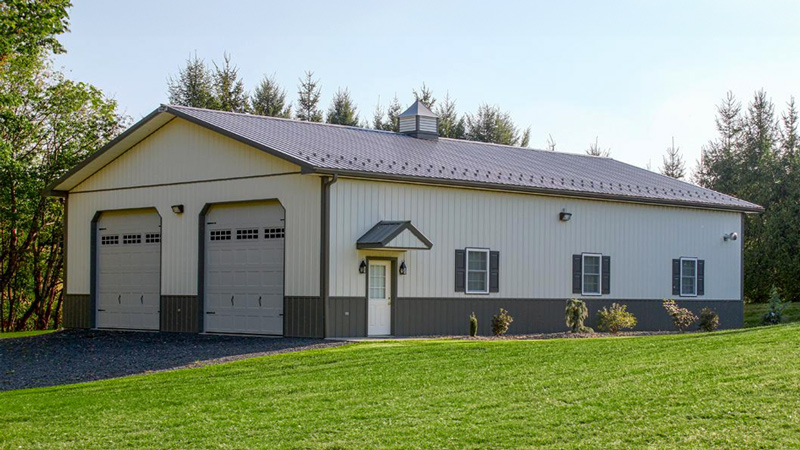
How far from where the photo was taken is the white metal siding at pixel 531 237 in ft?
71.9

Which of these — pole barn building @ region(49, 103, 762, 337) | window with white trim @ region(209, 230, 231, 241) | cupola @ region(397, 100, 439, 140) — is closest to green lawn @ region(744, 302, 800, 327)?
pole barn building @ region(49, 103, 762, 337)

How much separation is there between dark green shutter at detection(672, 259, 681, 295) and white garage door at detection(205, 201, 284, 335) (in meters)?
11.4

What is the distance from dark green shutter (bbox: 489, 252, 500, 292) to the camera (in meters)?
24.3

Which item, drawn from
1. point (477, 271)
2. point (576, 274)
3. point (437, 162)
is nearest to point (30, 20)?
point (437, 162)

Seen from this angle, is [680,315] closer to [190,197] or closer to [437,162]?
[437,162]

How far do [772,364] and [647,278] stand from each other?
1505 cm

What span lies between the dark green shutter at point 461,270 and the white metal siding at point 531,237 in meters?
0.14

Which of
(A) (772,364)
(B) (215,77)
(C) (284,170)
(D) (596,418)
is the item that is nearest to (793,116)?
(B) (215,77)

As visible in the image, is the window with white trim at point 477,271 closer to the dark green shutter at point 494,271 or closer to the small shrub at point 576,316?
the dark green shutter at point 494,271

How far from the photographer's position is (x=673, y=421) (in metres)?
10.3

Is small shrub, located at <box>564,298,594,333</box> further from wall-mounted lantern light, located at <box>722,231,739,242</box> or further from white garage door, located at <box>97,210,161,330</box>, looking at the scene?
white garage door, located at <box>97,210,161,330</box>

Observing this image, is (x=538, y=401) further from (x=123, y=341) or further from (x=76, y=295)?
(x=76, y=295)

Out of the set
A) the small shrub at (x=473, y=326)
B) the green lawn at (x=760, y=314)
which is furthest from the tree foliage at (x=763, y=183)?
the small shrub at (x=473, y=326)

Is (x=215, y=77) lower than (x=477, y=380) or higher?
higher
